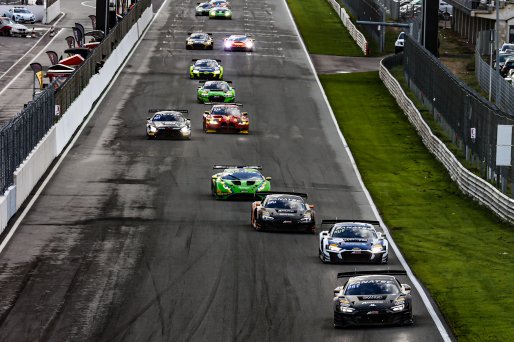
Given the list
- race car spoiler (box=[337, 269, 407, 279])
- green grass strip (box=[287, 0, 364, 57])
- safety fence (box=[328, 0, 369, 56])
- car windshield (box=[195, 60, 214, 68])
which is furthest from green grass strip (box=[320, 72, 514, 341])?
green grass strip (box=[287, 0, 364, 57])

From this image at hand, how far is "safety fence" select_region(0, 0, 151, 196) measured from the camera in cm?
5006

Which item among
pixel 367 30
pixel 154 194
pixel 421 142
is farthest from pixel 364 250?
pixel 367 30

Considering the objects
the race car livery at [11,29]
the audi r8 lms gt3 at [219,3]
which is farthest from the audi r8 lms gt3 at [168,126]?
the audi r8 lms gt3 at [219,3]

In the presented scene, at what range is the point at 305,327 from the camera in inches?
1372

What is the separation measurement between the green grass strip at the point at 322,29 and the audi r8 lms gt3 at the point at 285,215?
61993 millimetres

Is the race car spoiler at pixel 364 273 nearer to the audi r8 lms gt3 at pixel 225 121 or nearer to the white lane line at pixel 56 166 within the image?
the white lane line at pixel 56 166

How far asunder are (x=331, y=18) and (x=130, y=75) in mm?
45511

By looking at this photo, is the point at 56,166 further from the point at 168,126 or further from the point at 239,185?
the point at 239,185

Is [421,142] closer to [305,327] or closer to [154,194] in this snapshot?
[154,194]

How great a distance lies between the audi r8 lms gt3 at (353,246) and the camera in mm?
42625

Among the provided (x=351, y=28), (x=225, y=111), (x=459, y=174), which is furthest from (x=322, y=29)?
(x=459, y=174)

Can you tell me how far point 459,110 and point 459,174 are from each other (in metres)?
6.85

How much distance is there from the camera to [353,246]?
42.7 m

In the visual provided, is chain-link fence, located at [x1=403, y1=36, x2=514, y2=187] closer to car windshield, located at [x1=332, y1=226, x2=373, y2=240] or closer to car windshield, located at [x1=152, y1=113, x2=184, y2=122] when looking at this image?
car windshield, located at [x1=332, y1=226, x2=373, y2=240]
